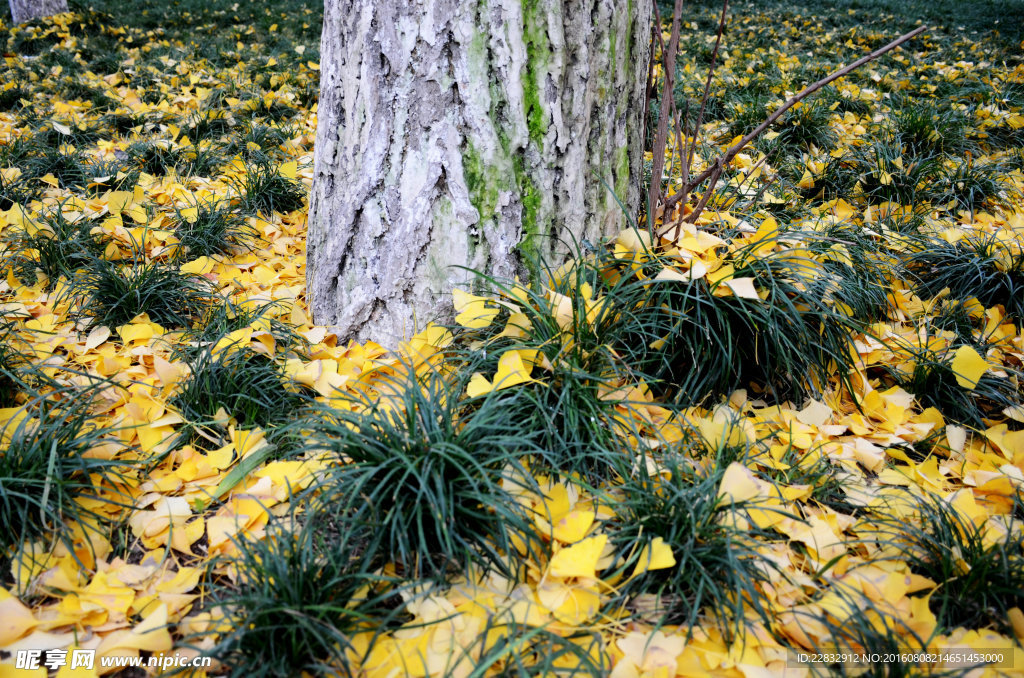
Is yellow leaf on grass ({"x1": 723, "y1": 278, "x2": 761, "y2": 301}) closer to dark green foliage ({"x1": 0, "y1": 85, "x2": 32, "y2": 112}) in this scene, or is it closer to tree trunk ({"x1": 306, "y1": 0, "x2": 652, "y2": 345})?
tree trunk ({"x1": 306, "y1": 0, "x2": 652, "y2": 345})

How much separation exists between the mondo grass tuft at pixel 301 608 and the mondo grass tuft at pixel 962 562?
1.22 metres

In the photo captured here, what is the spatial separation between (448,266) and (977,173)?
10.7ft

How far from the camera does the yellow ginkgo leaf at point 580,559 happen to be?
1.24 m

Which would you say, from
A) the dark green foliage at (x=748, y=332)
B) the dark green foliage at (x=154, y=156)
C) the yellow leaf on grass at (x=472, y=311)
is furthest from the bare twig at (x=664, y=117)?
the dark green foliage at (x=154, y=156)

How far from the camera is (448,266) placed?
1936mm

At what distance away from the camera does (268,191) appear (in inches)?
118

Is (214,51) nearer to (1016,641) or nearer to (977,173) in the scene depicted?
(977,173)

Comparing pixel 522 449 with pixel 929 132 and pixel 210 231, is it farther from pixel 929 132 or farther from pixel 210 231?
pixel 929 132

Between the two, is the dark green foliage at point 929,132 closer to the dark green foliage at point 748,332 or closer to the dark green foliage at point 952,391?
the dark green foliage at point 952,391

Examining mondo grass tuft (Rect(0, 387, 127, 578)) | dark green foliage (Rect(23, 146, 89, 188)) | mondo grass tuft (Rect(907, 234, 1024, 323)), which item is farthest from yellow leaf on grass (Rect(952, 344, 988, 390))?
dark green foliage (Rect(23, 146, 89, 188))

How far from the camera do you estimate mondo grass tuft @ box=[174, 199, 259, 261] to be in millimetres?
2521

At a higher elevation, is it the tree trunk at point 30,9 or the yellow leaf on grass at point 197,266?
the tree trunk at point 30,9

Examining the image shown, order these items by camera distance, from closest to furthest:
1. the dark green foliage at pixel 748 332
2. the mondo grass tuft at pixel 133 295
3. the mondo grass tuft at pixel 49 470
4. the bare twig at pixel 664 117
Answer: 1. the mondo grass tuft at pixel 49 470
2. the dark green foliage at pixel 748 332
3. the bare twig at pixel 664 117
4. the mondo grass tuft at pixel 133 295

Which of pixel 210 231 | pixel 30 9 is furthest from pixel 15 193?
pixel 30 9
